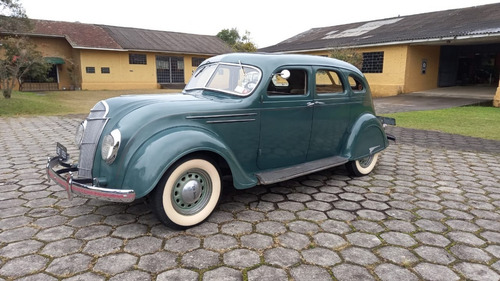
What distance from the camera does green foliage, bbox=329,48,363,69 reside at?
746 inches

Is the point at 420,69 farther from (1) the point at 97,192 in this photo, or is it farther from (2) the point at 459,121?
(1) the point at 97,192

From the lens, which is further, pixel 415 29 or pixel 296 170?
pixel 415 29

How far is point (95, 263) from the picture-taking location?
7.79ft

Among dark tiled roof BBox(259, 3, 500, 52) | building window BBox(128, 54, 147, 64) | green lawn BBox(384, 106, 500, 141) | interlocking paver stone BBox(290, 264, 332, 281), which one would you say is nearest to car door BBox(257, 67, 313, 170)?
interlocking paver stone BBox(290, 264, 332, 281)

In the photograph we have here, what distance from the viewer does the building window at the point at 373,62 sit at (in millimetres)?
19562

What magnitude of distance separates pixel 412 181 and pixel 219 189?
2.81 m

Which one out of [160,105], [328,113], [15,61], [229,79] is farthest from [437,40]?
[15,61]

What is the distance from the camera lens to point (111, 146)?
274cm

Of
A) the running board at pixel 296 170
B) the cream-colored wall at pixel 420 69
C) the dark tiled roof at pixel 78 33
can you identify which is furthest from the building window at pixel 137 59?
the running board at pixel 296 170

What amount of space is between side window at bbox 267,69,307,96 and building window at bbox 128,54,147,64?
24.0 meters

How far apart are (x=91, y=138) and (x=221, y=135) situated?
1.22 metres

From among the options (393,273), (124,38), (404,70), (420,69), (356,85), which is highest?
(124,38)

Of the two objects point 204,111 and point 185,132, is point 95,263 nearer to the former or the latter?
point 185,132

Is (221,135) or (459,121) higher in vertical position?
(221,135)
